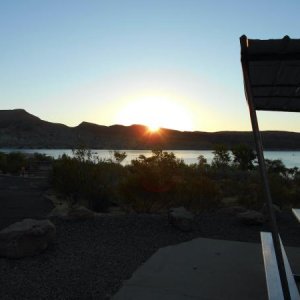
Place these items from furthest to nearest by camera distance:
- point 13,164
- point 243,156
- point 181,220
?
1. point 243,156
2. point 13,164
3. point 181,220

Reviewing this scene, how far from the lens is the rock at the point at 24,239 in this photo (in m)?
6.05

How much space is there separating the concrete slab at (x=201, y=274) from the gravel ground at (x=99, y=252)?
0.25 m

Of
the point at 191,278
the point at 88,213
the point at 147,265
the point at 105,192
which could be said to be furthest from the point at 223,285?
the point at 105,192

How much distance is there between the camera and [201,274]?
17.7 feet

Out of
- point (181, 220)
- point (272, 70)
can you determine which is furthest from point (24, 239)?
point (272, 70)

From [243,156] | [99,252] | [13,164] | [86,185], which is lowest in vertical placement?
[99,252]

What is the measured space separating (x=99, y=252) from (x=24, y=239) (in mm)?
1039

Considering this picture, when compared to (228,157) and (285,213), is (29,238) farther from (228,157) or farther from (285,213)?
(228,157)

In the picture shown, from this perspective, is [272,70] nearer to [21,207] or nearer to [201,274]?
[201,274]

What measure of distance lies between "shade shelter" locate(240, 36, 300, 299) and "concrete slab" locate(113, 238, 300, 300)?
55.1 inches

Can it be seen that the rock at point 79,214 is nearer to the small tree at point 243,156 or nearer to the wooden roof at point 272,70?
the wooden roof at point 272,70

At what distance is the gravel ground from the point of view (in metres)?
5.04

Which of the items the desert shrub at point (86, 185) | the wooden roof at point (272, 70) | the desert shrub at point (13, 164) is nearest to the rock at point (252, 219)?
the wooden roof at point (272, 70)

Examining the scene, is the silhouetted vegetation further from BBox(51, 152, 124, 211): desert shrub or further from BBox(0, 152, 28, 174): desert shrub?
BBox(0, 152, 28, 174): desert shrub
